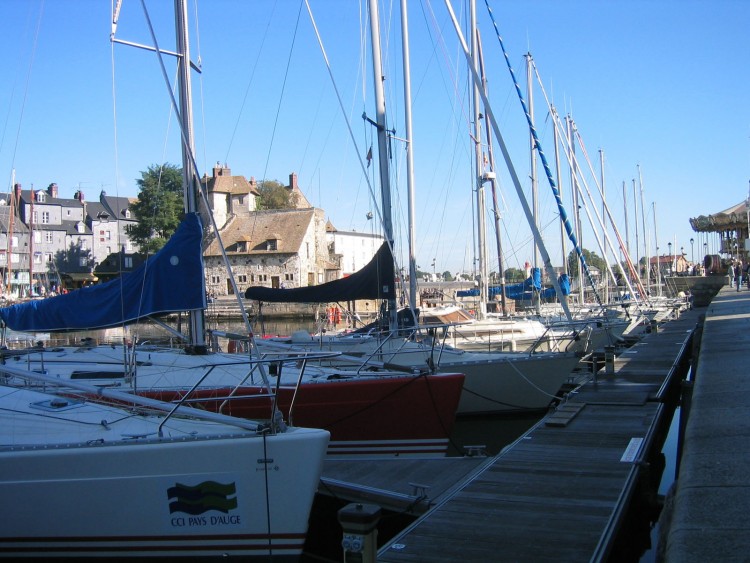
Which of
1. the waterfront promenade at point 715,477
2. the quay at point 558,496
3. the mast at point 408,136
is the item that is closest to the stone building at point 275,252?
the mast at point 408,136

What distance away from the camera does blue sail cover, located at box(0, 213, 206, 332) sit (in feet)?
34.8

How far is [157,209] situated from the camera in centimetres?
6838

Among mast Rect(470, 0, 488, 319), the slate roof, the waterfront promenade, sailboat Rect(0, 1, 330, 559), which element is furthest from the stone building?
sailboat Rect(0, 1, 330, 559)

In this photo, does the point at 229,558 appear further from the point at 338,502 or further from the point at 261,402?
the point at 261,402

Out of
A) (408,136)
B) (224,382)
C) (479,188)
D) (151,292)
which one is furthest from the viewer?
(479,188)

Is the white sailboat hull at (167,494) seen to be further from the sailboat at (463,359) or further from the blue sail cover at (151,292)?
the sailboat at (463,359)

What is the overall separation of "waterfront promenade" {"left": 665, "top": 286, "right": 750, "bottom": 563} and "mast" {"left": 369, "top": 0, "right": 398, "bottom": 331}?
23.8ft

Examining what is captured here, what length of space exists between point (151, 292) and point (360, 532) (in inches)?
283

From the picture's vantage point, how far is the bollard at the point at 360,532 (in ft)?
14.3

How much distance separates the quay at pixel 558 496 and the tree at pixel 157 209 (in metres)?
61.3

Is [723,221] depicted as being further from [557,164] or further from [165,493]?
[165,493]

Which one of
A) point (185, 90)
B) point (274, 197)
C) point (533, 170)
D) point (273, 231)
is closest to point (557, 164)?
point (533, 170)

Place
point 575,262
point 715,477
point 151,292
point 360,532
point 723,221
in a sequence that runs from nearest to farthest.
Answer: point 360,532
point 715,477
point 151,292
point 723,221
point 575,262

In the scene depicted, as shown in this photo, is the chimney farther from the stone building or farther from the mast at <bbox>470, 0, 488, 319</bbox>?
the mast at <bbox>470, 0, 488, 319</bbox>
